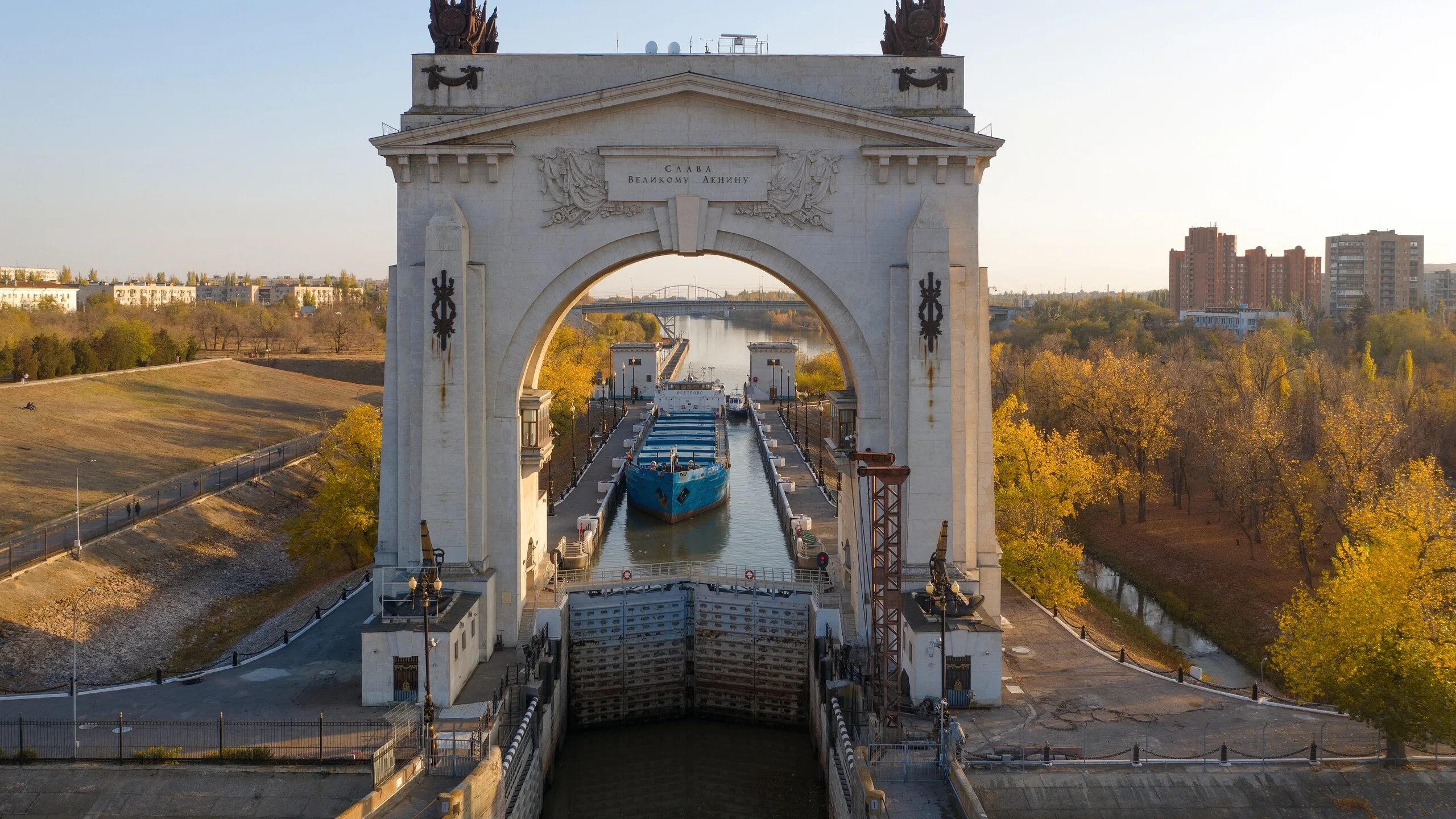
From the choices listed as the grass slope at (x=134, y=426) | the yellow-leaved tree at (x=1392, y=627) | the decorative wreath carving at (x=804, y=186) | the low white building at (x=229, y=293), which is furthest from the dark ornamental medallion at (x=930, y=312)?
the low white building at (x=229, y=293)

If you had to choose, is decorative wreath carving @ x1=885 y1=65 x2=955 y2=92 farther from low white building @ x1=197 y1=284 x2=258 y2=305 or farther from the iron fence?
low white building @ x1=197 y1=284 x2=258 y2=305

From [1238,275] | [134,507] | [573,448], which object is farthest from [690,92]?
A: [1238,275]

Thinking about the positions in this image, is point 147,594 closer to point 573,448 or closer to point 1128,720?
point 573,448

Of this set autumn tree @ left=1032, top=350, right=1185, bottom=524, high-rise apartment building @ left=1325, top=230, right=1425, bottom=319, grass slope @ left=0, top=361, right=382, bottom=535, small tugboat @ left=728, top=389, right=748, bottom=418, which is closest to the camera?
grass slope @ left=0, top=361, right=382, bottom=535

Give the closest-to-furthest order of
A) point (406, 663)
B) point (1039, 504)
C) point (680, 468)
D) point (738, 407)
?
1. point (406, 663)
2. point (1039, 504)
3. point (680, 468)
4. point (738, 407)

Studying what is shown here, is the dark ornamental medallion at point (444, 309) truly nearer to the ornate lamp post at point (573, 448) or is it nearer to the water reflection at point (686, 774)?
the water reflection at point (686, 774)

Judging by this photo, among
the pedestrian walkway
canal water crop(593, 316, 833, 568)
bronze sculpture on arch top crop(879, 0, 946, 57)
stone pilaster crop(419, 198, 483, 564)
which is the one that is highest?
bronze sculpture on arch top crop(879, 0, 946, 57)

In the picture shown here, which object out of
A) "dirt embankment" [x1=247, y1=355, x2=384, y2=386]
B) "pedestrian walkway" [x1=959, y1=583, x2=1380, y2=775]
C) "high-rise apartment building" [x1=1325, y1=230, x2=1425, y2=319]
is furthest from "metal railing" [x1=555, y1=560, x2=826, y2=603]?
"high-rise apartment building" [x1=1325, y1=230, x2=1425, y2=319]

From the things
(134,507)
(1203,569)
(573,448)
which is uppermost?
(573,448)
